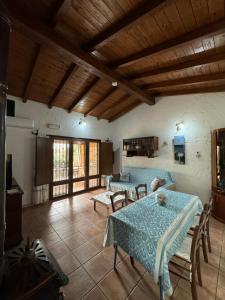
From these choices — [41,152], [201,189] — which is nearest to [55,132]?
[41,152]

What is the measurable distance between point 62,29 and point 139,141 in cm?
371

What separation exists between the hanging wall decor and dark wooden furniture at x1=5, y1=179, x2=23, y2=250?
411 cm

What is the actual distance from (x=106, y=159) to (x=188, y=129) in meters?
3.16

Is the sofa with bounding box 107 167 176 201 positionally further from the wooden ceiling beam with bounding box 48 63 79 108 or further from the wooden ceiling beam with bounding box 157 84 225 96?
the wooden ceiling beam with bounding box 48 63 79 108

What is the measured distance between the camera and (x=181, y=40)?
2250 millimetres

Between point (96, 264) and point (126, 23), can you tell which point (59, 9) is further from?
point (96, 264)

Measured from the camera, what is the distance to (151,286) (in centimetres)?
176

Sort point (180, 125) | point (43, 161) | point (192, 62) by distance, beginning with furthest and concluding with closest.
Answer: point (180, 125) < point (43, 161) < point (192, 62)

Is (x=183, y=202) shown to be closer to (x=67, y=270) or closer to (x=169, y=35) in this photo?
(x=67, y=270)

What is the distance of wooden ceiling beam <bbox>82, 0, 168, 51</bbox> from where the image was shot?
1.79m

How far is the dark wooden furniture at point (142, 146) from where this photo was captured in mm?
4816

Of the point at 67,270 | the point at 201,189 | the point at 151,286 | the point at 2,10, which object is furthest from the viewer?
the point at 201,189

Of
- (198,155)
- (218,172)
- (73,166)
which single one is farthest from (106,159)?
(218,172)

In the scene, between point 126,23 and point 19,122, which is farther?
point 19,122
